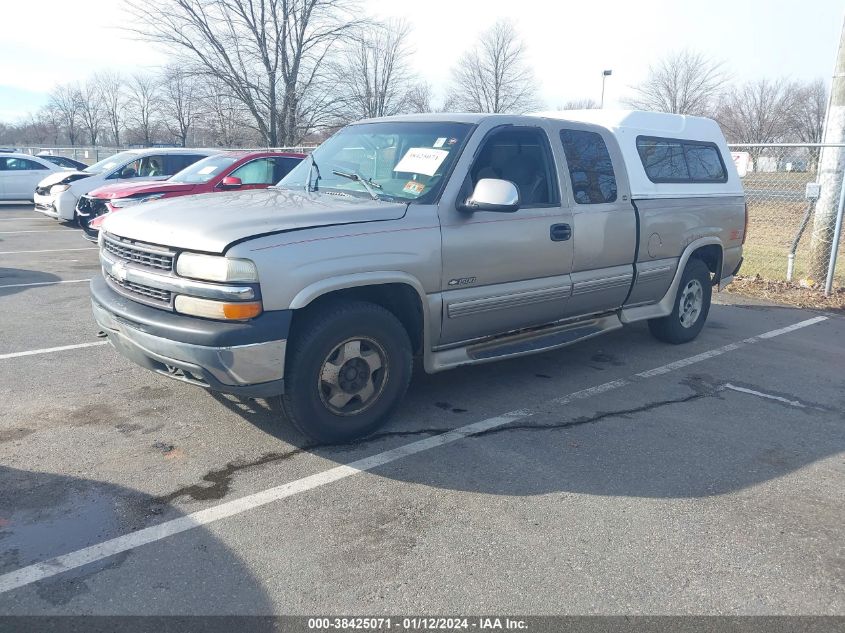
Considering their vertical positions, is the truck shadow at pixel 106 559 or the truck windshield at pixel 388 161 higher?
the truck windshield at pixel 388 161

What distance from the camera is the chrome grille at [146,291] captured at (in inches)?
156

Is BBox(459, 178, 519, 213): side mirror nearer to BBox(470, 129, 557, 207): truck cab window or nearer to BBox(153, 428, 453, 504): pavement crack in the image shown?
BBox(470, 129, 557, 207): truck cab window

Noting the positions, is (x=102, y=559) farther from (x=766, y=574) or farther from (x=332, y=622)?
(x=766, y=574)

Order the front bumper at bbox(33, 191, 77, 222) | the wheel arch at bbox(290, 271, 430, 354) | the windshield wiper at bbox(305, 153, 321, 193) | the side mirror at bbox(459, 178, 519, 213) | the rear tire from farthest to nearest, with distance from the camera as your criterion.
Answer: the front bumper at bbox(33, 191, 77, 222), the rear tire, the windshield wiper at bbox(305, 153, 321, 193), the side mirror at bbox(459, 178, 519, 213), the wheel arch at bbox(290, 271, 430, 354)

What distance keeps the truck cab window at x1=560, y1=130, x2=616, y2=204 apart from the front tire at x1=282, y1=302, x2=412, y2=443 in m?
2.04

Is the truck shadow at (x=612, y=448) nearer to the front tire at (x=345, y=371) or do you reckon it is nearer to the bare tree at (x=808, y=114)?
the front tire at (x=345, y=371)

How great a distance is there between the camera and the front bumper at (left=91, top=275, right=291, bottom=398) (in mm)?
3678

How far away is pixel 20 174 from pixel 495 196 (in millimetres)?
19754

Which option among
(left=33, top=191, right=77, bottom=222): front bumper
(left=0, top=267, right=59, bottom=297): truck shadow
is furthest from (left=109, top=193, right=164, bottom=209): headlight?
(left=33, top=191, right=77, bottom=222): front bumper

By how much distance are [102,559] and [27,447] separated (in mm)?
1416

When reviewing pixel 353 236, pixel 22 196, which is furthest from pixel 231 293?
pixel 22 196

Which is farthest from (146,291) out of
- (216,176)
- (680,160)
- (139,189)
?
(139,189)

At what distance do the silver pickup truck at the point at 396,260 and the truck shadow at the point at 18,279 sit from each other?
4449 millimetres

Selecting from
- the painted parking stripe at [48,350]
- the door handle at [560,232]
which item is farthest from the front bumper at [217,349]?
the painted parking stripe at [48,350]
